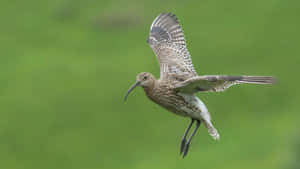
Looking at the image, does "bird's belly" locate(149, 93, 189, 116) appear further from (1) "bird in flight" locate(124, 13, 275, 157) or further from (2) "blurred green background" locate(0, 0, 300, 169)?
(2) "blurred green background" locate(0, 0, 300, 169)

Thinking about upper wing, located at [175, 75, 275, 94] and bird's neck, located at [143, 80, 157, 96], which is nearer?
upper wing, located at [175, 75, 275, 94]

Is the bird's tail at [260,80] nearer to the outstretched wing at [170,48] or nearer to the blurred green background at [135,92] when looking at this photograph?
the outstretched wing at [170,48]

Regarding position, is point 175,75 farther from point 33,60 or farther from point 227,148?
point 33,60

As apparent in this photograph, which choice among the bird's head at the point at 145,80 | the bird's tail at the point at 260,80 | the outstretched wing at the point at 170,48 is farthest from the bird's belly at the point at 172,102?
the bird's tail at the point at 260,80

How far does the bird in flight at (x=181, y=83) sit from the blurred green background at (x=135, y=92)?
2930cm

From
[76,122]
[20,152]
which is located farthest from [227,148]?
[20,152]

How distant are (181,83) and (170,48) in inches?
140

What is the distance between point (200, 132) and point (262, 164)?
5472mm

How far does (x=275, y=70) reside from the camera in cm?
6406

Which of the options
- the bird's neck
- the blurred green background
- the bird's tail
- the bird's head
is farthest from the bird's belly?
the blurred green background

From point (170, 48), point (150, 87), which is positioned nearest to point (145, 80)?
point (150, 87)

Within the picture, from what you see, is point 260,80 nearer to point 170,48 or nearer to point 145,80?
point 145,80

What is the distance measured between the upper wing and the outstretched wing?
3.91 feet

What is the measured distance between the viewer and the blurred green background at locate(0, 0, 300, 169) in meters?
57.8
